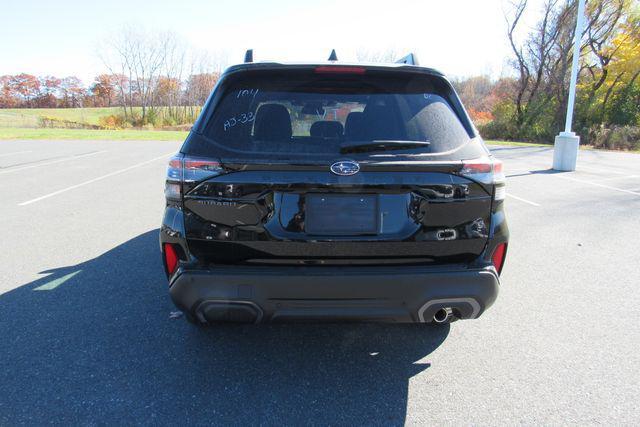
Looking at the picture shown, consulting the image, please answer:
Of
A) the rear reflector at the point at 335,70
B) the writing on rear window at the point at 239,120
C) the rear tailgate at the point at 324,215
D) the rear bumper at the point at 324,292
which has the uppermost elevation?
the rear reflector at the point at 335,70

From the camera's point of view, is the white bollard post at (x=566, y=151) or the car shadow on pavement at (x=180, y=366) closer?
the car shadow on pavement at (x=180, y=366)

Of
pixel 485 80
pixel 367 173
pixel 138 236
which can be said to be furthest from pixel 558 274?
pixel 485 80

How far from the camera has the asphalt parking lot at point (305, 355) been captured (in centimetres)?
234

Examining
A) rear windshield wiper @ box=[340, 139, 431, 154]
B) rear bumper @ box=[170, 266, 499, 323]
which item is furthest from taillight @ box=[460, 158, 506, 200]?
rear bumper @ box=[170, 266, 499, 323]

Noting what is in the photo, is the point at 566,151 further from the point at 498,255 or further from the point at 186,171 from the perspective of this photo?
the point at 186,171

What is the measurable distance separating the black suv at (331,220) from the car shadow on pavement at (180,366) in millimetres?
472

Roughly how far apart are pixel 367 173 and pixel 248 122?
0.74 meters

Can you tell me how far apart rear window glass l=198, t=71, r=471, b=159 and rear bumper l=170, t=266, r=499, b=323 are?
0.64 m

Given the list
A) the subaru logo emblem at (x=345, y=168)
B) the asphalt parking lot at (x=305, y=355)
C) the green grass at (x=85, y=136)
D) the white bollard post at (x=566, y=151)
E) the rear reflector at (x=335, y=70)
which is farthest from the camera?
the green grass at (x=85, y=136)

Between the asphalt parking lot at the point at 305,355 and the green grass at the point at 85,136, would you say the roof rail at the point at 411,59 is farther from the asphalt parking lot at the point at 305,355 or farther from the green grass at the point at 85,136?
the green grass at the point at 85,136

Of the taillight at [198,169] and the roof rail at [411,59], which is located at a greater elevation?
the roof rail at [411,59]

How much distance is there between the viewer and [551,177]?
36.6 feet

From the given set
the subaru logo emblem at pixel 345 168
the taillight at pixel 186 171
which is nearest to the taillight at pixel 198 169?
the taillight at pixel 186 171

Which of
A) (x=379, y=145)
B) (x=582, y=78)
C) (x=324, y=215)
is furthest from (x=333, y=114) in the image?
(x=582, y=78)
